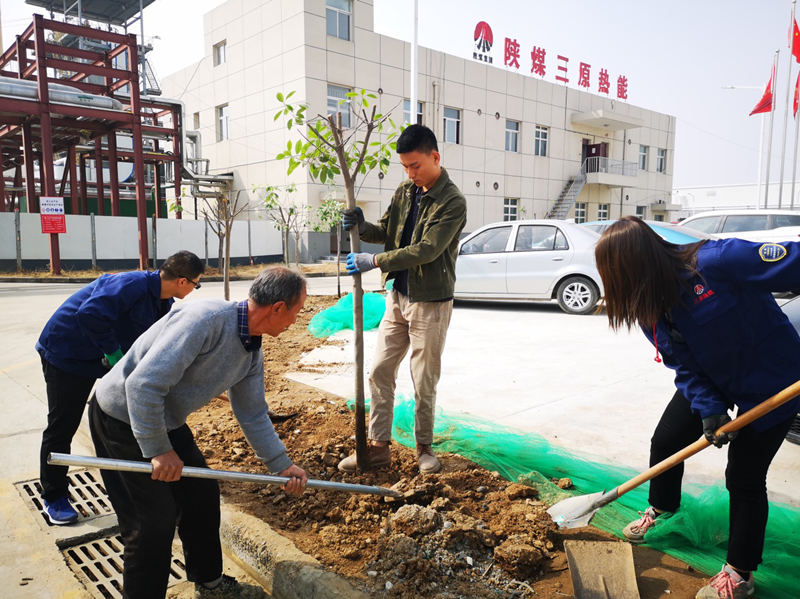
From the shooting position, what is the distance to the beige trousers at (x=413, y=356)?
3.20 metres

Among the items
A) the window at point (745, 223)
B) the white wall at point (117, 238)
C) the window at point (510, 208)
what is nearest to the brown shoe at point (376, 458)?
the window at point (745, 223)

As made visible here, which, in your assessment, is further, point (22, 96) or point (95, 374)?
point (22, 96)

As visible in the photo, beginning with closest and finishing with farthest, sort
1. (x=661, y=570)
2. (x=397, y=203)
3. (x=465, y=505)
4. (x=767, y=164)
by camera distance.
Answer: (x=661, y=570) < (x=465, y=505) < (x=397, y=203) < (x=767, y=164)

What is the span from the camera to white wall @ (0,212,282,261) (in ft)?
53.4

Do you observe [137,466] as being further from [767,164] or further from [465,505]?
[767,164]

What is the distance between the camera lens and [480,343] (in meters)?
6.97

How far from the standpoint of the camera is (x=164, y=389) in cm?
191

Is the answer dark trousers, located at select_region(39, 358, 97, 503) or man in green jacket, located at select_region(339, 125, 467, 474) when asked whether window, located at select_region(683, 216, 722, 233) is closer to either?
man in green jacket, located at select_region(339, 125, 467, 474)

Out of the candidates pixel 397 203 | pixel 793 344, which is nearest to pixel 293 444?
pixel 397 203

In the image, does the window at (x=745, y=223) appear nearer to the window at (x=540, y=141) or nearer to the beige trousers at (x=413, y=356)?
the beige trousers at (x=413, y=356)

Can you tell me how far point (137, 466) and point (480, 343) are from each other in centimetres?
535

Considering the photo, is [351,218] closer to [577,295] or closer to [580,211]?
[577,295]

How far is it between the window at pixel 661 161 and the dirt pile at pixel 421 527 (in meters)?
37.8

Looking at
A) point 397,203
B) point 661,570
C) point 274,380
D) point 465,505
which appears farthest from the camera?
point 274,380
